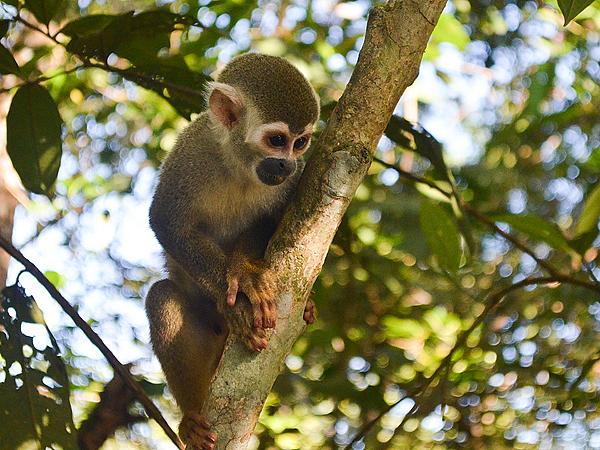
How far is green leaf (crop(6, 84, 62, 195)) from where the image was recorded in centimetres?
352

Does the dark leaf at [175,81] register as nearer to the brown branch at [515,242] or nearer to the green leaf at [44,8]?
the green leaf at [44,8]

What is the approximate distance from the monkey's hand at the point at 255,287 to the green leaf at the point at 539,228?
1.23m

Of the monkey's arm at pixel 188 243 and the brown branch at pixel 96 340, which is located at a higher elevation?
the monkey's arm at pixel 188 243

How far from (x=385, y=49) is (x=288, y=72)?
96 cm

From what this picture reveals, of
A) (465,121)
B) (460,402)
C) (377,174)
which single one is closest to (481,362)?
(460,402)

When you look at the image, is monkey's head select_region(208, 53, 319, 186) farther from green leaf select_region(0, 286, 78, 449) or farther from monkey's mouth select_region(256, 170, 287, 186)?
green leaf select_region(0, 286, 78, 449)

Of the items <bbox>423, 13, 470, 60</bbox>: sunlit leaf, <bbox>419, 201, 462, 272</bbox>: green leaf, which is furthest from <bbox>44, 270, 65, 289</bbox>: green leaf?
<bbox>423, 13, 470, 60</bbox>: sunlit leaf

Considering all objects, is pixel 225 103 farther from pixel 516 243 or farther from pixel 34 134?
pixel 516 243

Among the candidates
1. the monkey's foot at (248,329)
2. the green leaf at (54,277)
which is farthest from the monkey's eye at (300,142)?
the green leaf at (54,277)

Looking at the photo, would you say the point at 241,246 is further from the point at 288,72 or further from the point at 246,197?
the point at 288,72

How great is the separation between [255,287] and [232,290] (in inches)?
7.8

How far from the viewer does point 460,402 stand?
5234 millimetres

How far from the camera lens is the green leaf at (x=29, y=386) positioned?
2967mm

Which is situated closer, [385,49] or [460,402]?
[385,49]
